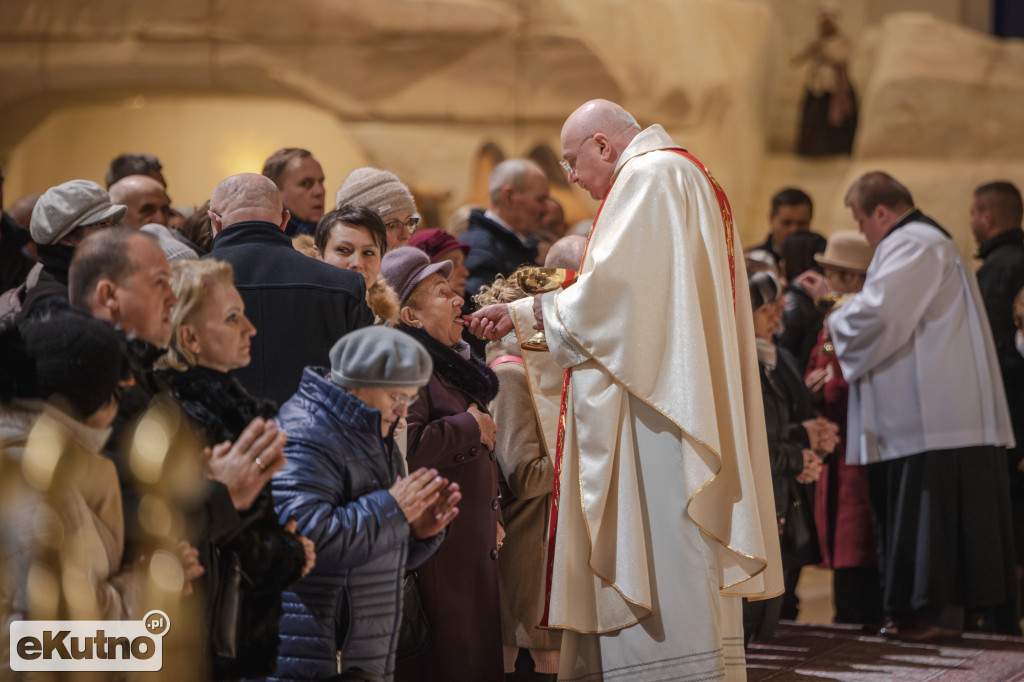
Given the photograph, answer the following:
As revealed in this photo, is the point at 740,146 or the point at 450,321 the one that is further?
the point at 740,146

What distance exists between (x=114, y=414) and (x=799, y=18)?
1139cm

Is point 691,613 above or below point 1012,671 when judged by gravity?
above

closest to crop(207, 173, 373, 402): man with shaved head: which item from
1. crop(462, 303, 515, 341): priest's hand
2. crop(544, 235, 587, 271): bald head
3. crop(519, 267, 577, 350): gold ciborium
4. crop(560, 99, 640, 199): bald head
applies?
crop(462, 303, 515, 341): priest's hand

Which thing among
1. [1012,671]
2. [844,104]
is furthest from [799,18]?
[1012,671]

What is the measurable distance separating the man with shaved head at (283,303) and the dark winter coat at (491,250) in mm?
2378

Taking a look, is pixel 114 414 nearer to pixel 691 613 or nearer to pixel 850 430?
pixel 691 613

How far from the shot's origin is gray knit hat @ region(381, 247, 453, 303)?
4.33 meters

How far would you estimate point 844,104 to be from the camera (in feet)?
41.1

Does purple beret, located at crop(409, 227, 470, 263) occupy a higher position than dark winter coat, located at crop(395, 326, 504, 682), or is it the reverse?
purple beret, located at crop(409, 227, 470, 263)

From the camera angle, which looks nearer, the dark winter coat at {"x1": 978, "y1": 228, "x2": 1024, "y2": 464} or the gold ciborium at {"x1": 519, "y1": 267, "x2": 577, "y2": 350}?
the gold ciborium at {"x1": 519, "y1": 267, "x2": 577, "y2": 350}

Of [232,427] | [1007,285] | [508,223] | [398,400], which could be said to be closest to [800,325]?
[1007,285]

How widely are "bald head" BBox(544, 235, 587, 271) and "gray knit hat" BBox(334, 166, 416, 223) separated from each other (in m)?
0.59

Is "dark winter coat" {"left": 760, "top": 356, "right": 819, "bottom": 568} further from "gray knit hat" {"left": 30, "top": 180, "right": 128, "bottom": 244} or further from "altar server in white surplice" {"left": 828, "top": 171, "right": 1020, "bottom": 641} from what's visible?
"gray knit hat" {"left": 30, "top": 180, "right": 128, "bottom": 244}

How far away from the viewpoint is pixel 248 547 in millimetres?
3031
